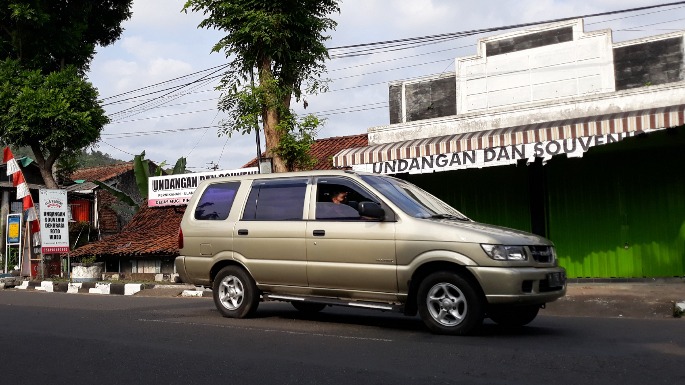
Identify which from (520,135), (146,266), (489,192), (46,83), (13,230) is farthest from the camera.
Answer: (146,266)

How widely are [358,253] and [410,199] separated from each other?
0.92 m

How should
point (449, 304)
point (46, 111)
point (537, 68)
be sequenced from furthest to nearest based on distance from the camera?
point (46, 111) < point (537, 68) < point (449, 304)

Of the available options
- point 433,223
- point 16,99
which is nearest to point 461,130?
point 433,223

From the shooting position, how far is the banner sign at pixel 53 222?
18.8 metres

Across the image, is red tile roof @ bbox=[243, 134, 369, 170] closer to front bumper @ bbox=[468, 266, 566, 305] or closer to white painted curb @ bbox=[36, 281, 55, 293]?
white painted curb @ bbox=[36, 281, 55, 293]

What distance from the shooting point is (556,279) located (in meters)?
7.50

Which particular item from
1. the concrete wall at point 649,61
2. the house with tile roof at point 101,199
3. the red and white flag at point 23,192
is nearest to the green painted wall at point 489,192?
the concrete wall at point 649,61

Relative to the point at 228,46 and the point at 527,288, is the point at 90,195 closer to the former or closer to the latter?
the point at 228,46

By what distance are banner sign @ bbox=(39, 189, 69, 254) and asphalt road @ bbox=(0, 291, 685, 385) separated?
10.3 meters

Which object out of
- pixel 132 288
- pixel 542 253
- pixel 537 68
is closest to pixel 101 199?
pixel 132 288

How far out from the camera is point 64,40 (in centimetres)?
2264

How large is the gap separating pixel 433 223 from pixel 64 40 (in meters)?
19.0

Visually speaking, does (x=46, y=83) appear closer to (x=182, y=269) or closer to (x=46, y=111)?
(x=46, y=111)

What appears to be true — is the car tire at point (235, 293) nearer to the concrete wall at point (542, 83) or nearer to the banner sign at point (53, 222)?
the concrete wall at point (542, 83)
